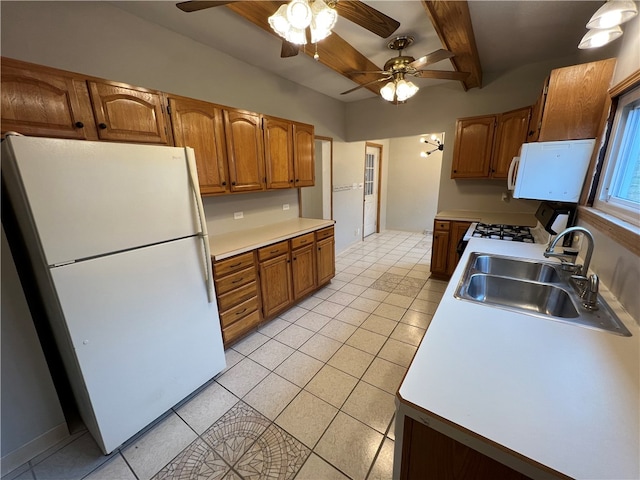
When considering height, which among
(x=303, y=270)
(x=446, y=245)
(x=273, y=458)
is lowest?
(x=273, y=458)

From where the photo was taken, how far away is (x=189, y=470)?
1.33 metres

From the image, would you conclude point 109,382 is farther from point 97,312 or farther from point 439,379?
point 439,379

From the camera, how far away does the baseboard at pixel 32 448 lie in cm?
133

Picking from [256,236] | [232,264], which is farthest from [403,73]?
[232,264]

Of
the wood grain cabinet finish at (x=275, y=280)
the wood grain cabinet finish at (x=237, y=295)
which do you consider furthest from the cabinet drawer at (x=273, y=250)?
the wood grain cabinet finish at (x=237, y=295)

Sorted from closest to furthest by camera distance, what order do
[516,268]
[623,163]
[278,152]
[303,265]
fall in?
[623,163] → [516,268] → [278,152] → [303,265]

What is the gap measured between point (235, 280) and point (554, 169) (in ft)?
8.61

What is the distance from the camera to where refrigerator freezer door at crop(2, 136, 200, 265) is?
1.07 metres

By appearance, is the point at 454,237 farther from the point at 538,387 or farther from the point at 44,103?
the point at 44,103

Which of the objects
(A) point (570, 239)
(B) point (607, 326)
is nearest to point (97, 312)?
(B) point (607, 326)

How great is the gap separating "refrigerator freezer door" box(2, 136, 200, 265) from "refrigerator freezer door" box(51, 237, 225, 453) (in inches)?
3.7

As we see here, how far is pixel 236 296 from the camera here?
2.18 meters

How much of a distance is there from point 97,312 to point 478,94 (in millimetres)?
4316

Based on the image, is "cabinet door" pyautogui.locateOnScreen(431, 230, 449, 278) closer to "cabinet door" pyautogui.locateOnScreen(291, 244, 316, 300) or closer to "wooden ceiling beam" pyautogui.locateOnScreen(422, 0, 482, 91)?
"cabinet door" pyautogui.locateOnScreen(291, 244, 316, 300)
